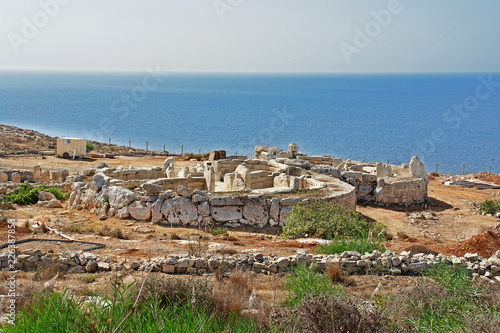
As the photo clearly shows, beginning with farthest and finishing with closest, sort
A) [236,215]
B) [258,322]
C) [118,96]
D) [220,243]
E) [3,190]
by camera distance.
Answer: [118,96]
[3,190]
[236,215]
[220,243]
[258,322]

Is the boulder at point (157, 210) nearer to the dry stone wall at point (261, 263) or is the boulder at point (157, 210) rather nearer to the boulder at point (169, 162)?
the dry stone wall at point (261, 263)

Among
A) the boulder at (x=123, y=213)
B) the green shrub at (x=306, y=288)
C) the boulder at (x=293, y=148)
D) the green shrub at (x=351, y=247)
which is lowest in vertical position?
the green shrub at (x=306, y=288)

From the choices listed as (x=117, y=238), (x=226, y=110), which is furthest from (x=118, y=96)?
(x=117, y=238)

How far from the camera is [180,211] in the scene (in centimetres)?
1509

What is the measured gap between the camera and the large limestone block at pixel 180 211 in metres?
15.0

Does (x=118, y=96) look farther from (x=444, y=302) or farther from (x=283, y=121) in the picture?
(x=444, y=302)

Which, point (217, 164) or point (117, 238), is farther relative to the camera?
point (217, 164)

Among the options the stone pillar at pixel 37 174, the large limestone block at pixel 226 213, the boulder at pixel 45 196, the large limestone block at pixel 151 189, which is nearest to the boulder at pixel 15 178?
the stone pillar at pixel 37 174

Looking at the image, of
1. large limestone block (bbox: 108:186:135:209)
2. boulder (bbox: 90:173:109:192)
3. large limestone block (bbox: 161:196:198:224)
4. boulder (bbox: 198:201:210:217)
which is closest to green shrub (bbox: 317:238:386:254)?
boulder (bbox: 198:201:210:217)

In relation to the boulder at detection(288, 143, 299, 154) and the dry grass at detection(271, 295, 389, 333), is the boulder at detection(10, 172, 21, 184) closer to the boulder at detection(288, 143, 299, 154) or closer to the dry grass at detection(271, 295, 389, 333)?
the boulder at detection(288, 143, 299, 154)

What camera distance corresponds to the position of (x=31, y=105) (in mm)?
133375

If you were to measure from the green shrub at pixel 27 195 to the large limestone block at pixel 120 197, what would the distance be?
3.96 meters

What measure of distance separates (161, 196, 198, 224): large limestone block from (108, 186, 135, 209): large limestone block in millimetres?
1315

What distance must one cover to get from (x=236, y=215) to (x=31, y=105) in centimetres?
13578
